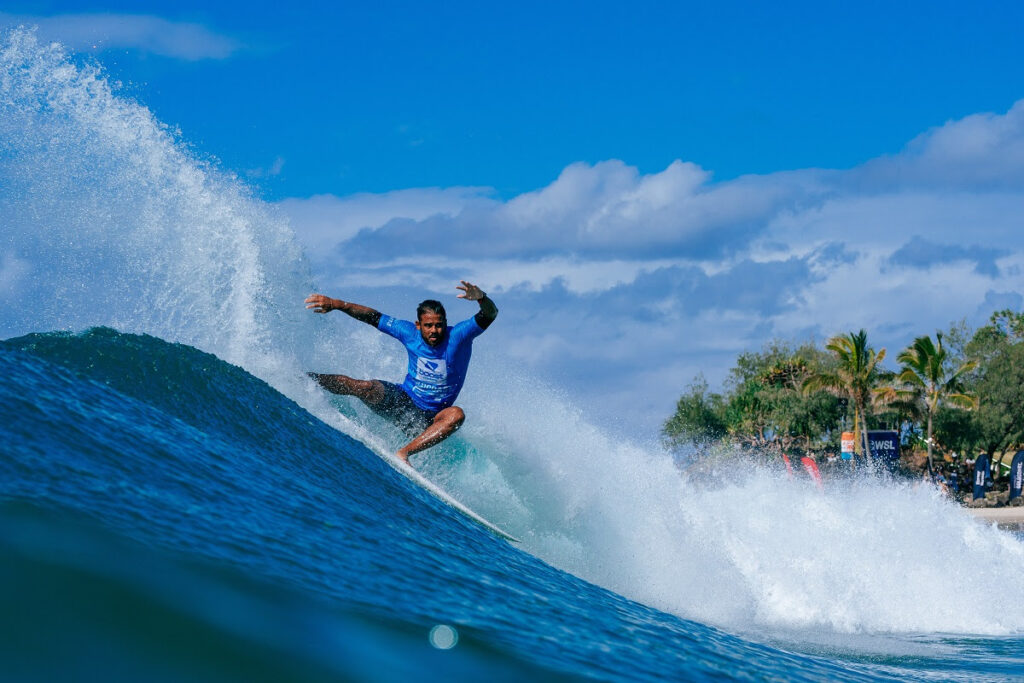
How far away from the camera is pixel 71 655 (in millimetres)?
2512

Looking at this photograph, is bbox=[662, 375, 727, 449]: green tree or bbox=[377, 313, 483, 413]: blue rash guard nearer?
bbox=[377, 313, 483, 413]: blue rash guard

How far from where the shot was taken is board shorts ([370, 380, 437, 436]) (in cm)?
897

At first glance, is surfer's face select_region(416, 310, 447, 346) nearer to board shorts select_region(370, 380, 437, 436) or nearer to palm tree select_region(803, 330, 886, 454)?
board shorts select_region(370, 380, 437, 436)

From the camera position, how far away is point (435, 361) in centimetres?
877

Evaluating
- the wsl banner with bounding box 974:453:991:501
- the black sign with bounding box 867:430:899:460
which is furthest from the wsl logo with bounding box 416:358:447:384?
the wsl banner with bounding box 974:453:991:501

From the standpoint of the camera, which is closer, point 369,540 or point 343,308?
point 369,540

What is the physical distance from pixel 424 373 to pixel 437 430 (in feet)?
2.00

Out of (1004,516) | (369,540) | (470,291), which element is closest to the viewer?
(369,540)

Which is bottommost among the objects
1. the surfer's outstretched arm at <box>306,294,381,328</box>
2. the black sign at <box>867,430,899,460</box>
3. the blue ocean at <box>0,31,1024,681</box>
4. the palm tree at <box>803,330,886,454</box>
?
the blue ocean at <box>0,31,1024,681</box>

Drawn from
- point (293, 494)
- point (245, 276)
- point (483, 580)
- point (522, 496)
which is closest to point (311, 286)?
point (245, 276)

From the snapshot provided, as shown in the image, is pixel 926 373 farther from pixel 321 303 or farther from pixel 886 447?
pixel 321 303

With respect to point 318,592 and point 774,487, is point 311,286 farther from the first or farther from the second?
point 318,592

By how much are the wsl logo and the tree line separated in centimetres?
3505

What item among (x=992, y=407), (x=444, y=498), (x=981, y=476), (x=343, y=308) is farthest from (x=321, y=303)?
(x=992, y=407)
